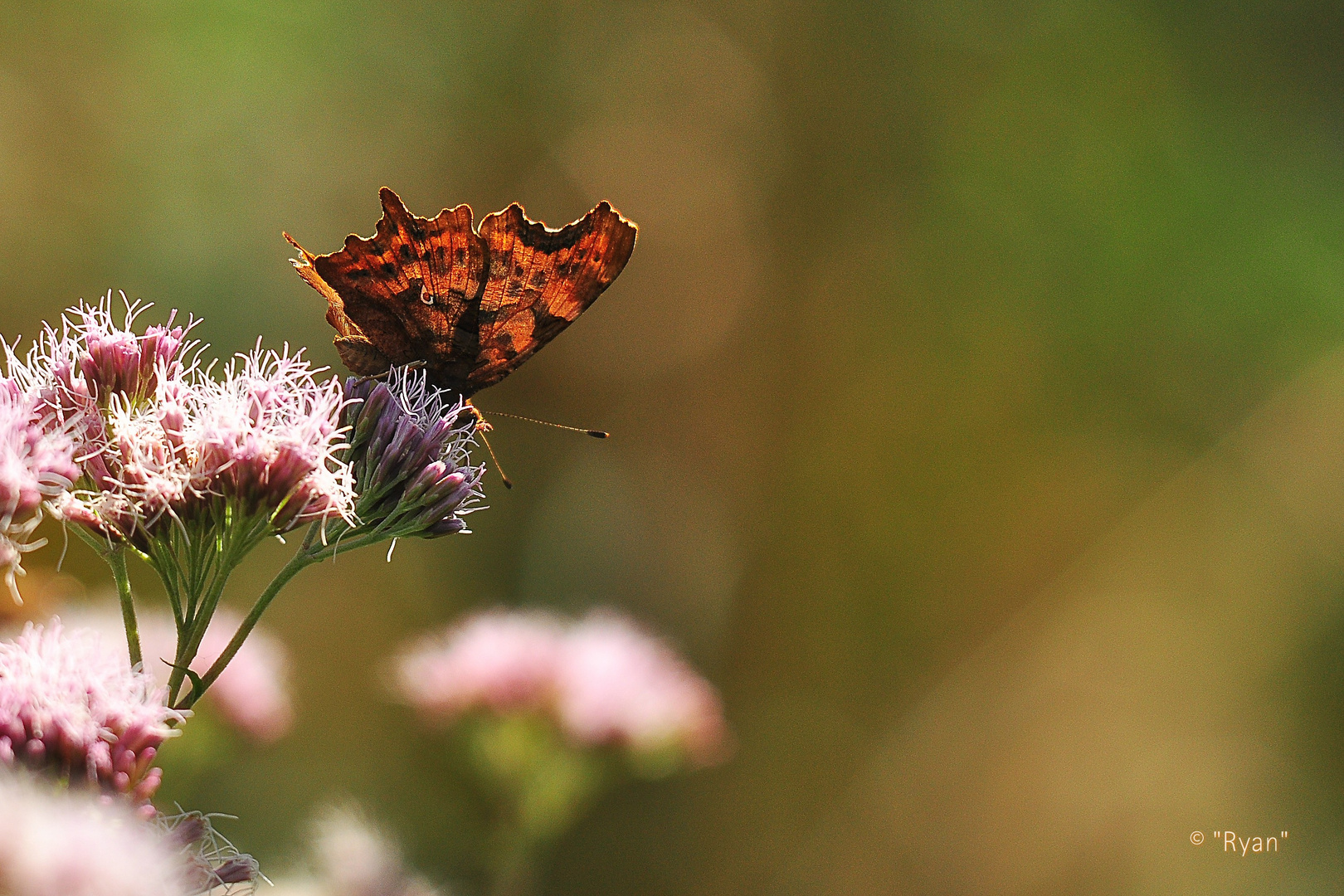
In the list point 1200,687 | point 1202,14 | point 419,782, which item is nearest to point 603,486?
point 419,782

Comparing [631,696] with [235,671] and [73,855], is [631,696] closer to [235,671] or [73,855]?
[235,671]

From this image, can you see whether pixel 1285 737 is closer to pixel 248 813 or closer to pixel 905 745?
pixel 905 745

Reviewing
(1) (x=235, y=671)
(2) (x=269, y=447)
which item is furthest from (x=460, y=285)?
(1) (x=235, y=671)

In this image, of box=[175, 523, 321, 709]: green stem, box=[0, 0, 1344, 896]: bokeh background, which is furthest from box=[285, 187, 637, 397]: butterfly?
box=[0, 0, 1344, 896]: bokeh background

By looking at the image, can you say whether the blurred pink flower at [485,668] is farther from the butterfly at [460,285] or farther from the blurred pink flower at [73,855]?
the blurred pink flower at [73,855]

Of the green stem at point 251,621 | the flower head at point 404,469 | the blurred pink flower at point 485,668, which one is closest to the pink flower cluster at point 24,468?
the green stem at point 251,621

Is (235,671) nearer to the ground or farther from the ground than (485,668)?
nearer to the ground

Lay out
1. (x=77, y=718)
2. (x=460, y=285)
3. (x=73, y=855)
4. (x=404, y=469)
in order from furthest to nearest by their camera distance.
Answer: (x=460, y=285), (x=404, y=469), (x=77, y=718), (x=73, y=855)
